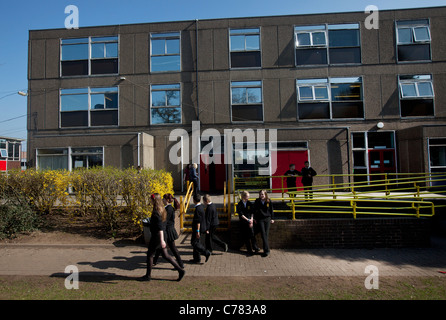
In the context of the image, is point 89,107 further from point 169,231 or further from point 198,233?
point 169,231

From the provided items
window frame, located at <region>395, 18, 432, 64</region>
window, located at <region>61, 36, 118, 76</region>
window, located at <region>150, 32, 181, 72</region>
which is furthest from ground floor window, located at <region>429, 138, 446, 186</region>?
window, located at <region>61, 36, 118, 76</region>

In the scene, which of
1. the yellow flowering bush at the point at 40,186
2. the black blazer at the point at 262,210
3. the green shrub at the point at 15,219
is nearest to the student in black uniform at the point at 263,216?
the black blazer at the point at 262,210

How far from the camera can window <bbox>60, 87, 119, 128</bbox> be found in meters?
15.4

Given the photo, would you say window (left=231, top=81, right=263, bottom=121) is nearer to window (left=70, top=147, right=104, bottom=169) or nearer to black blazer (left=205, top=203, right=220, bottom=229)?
window (left=70, top=147, right=104, bottom=169)

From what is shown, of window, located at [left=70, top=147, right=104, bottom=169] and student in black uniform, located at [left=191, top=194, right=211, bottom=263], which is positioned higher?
window, located at [left=70, top=147, right=104, bottom=169]

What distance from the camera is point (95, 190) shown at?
8.01 metres

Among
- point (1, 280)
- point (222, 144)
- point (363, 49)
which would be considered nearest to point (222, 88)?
point (222, 144)

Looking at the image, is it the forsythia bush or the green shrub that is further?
the green shrub

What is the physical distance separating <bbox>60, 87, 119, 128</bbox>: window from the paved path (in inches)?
361

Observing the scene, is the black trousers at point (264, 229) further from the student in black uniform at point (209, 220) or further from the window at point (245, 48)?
the window at point (245, 48)

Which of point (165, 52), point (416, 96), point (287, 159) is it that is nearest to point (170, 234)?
point (287, 159)

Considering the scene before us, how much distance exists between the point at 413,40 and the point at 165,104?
13.8 metres

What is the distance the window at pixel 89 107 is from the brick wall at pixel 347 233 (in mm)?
11240

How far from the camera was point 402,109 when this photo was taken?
14.5 metres
